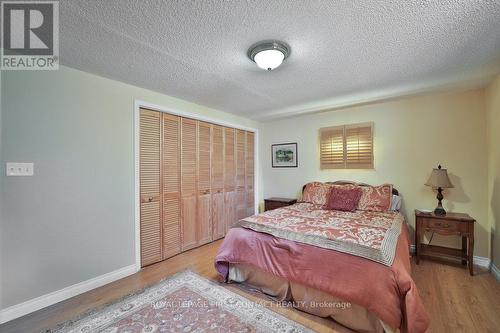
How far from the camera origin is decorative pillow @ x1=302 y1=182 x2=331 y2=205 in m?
3.44

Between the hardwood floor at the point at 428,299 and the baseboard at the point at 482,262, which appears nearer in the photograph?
the hardwood floor at the point at 428,299

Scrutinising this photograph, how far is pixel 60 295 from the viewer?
2.06 m

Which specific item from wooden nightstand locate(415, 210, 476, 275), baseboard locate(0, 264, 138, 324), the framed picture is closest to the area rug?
baseboard locate(0, 264, 138, 324)

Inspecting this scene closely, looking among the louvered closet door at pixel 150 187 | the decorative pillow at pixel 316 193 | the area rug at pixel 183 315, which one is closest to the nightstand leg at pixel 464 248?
the decorative pillow at pixel 316 193

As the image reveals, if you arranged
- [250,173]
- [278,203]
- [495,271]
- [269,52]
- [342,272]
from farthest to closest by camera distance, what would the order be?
[250,173], [278,203], [495,271], [269,52], [342,272]

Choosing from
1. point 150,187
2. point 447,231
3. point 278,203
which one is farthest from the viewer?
point 278,203

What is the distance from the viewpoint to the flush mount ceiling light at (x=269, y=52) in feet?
5.84

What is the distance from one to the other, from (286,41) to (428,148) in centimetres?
267

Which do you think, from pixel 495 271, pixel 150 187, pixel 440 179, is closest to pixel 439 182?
pixel 440 179

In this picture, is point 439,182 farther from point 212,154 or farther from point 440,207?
point 212,154

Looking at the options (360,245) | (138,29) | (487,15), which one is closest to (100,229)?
(138,29)

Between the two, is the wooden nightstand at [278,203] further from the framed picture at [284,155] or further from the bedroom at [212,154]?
the framed picture at [284,155]

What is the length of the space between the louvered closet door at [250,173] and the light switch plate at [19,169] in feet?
10.3

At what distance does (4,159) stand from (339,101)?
154 inches
